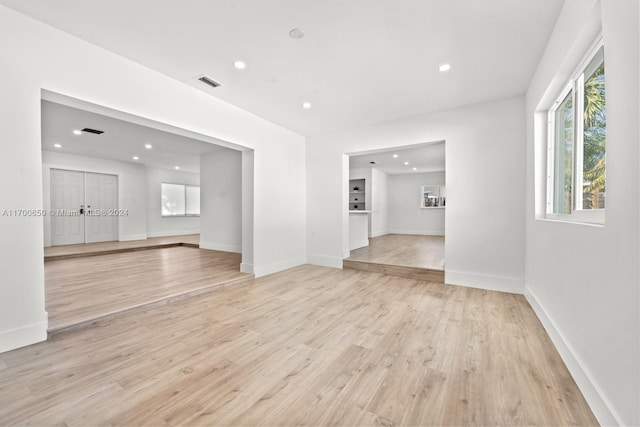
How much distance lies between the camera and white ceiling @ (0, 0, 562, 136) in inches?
81.2

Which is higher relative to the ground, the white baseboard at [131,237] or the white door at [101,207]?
the white door at [101,207]

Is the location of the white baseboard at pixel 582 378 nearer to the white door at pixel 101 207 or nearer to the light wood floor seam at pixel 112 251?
the light wood floor seam at pixel 112 251

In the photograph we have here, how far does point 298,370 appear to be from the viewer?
185cm

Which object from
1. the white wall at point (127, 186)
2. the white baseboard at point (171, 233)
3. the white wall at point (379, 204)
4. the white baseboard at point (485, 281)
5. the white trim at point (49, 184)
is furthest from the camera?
the white wall at point (379, 204)

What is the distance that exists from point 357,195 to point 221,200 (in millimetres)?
4955

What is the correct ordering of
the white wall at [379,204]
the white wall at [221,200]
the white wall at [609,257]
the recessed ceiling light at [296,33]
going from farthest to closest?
the white wall at [379,204] → the white wall at [221,200] → the recessed ceiling light at [296,33] → the white wall at [609,257]

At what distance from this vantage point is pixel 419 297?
3.43 meters

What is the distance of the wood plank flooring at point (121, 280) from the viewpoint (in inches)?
111

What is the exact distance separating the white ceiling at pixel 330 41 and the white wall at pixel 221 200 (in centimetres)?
319

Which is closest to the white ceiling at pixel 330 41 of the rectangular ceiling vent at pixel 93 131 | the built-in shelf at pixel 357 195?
the rectangular ceiling vent at pixel 93 131

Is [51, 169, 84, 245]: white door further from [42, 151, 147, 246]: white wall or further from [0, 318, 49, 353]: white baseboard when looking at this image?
[0, 318, 49, 353]: white baseboard

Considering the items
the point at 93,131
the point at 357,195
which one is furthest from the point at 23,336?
the point at 357,195

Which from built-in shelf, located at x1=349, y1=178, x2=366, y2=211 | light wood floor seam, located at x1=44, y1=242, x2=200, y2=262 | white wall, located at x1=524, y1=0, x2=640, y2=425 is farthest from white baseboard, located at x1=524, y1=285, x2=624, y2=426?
light wood floor seam, located at x1=44, y1=242, x2=200, y2=262

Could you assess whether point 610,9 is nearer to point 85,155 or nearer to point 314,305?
point 314,305
